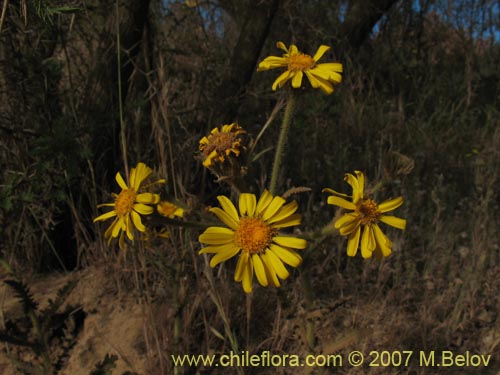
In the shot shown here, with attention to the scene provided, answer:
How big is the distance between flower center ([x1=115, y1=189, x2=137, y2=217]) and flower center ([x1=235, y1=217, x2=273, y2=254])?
40cm

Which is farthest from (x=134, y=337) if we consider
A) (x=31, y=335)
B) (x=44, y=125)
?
(x=44, y=125)

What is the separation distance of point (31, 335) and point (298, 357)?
1463 millimetres

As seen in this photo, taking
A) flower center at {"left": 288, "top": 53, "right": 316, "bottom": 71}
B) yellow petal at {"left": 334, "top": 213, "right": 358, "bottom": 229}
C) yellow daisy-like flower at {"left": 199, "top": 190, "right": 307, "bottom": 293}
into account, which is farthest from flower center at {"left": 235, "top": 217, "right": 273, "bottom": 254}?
flower center at {"left": 288, "top": 53, "right": 316, "bottom": 71}

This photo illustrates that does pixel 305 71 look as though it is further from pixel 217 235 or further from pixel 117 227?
pixel 117 227

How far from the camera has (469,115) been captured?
436 centimetres

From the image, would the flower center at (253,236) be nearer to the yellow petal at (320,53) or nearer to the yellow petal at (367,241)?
the yellow petal at (367,241)

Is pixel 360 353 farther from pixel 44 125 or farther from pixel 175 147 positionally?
pixel 44 125

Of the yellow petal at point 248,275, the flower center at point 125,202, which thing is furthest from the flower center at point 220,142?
the yellow petal at point 248,275

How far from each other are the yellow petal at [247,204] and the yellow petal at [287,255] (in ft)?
0.42

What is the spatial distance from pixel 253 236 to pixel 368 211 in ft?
1.27

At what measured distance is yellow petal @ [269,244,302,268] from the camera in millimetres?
1213

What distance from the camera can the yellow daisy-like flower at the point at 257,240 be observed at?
47.9 inches

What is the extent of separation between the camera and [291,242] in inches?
48.9

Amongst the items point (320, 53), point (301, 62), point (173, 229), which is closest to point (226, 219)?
point (301, 62)
